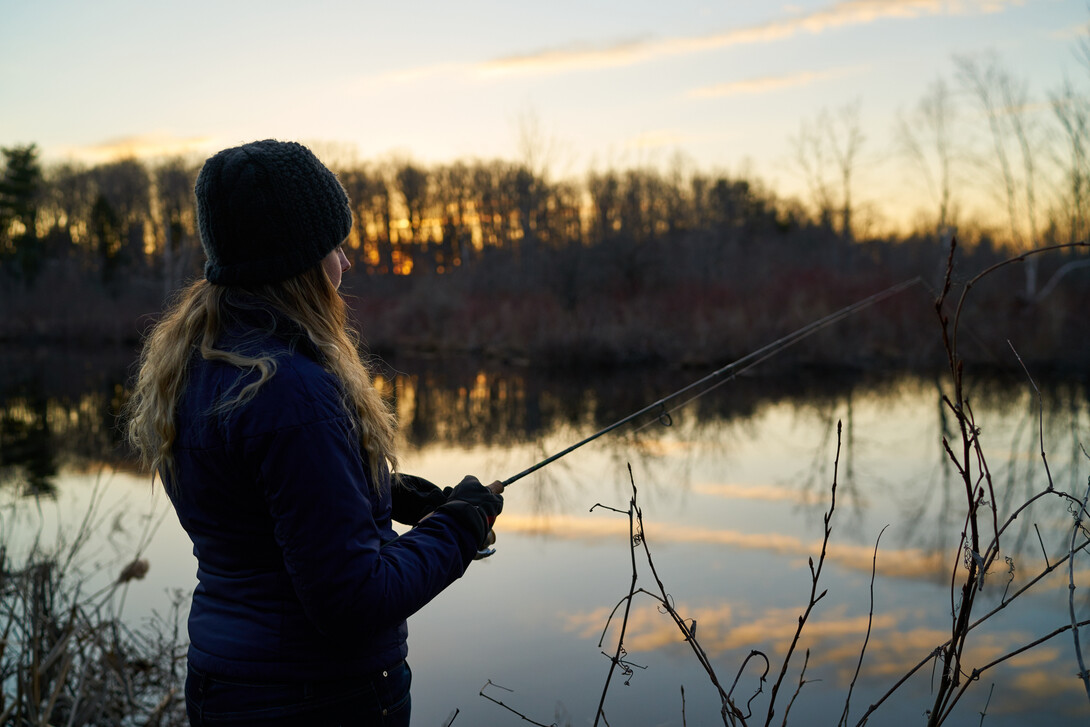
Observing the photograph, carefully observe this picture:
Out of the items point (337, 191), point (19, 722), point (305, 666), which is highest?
point (337, 191)

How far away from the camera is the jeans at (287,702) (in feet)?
3.98

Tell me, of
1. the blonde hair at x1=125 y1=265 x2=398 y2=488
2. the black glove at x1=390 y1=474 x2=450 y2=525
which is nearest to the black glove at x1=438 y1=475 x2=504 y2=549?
the blonde hair at x1=125 y1=265 x2=398 y2=488

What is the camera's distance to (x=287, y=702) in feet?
4.00

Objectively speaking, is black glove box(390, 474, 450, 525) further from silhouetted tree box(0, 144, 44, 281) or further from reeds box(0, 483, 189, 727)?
silhouetted tree box(0, 144, 44, 281)

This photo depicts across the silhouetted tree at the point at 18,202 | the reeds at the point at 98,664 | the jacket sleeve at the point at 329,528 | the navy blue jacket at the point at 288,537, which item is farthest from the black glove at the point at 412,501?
the silhouetted tree at the point at 18,202

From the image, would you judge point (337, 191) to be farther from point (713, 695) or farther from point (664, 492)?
point (664, 492)

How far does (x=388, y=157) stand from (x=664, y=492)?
37029 millimetres

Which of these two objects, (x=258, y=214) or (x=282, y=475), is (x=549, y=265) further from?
(x=282, y=475)

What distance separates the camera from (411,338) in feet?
80.5

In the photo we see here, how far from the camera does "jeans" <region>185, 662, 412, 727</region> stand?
121 cm

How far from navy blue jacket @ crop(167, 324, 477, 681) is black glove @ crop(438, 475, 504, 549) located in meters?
0.05

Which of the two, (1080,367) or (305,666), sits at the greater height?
(305,666)

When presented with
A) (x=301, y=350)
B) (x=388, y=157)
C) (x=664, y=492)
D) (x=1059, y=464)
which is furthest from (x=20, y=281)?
(x=301, y=350)

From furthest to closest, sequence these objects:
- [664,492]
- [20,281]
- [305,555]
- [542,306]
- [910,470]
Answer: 1. [20,281]
2. [542,306]
3. [910,470]
4. [664,492]
5. [305,555]
